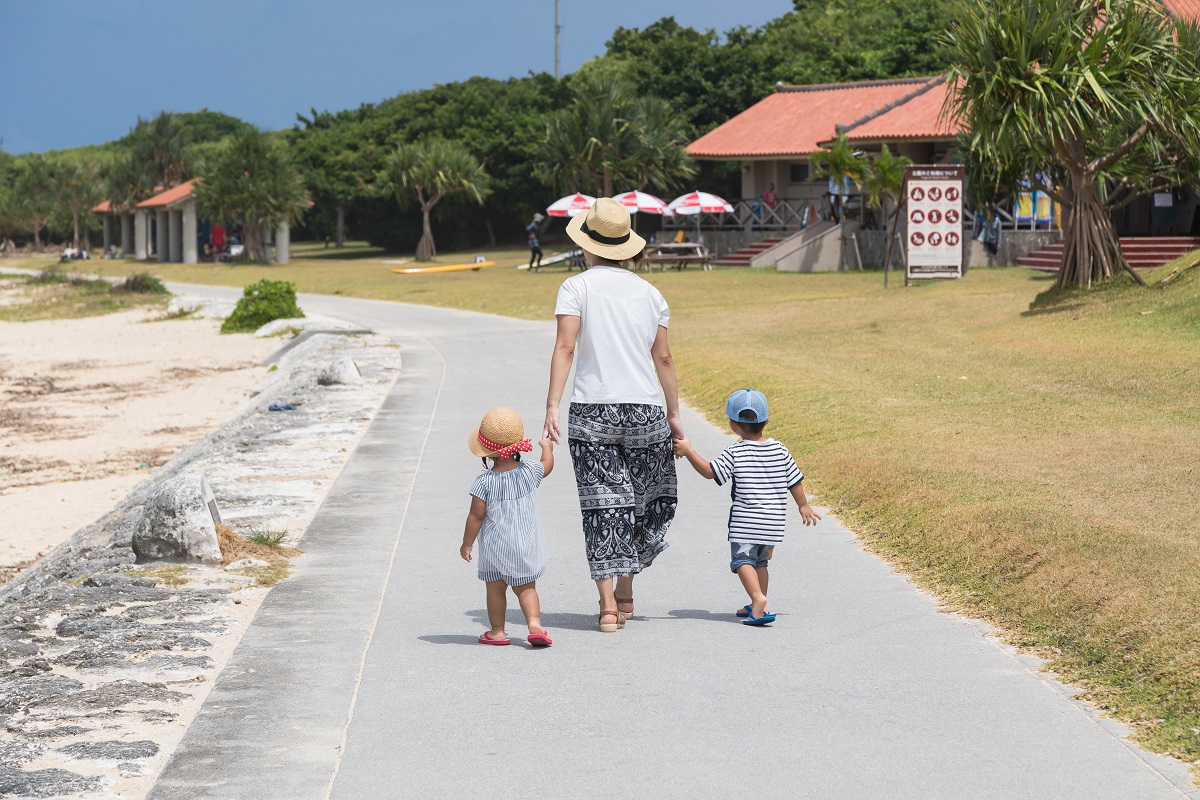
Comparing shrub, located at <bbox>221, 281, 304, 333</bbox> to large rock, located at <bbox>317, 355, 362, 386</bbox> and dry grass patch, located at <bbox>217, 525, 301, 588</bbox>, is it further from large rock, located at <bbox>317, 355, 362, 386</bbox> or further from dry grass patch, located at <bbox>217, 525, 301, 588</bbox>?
dry grass patch, located at <bbox>217, 525, 301, 588</bbox>

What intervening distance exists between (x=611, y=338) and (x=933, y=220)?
2412cm

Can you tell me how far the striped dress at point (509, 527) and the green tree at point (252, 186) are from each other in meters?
53.6

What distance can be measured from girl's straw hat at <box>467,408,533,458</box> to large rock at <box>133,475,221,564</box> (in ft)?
7.22

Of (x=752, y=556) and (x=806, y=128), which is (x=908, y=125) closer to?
(x=806, y=128)

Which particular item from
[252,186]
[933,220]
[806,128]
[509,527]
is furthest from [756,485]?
[252,186]

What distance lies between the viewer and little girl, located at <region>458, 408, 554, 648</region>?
18.8ft

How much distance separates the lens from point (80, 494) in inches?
514

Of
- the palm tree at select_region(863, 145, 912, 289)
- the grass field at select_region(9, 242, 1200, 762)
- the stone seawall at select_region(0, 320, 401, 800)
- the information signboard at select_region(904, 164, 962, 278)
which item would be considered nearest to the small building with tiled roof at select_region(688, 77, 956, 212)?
the palm tree at select_region(863, 145, 912, 289)

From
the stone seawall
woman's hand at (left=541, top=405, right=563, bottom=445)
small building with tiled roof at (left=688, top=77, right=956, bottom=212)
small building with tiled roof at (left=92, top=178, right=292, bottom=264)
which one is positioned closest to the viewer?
the stone seawall

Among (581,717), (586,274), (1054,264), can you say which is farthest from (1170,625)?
(1054,264)

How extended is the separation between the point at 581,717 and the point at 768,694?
0.71m

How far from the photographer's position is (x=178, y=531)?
285 inches

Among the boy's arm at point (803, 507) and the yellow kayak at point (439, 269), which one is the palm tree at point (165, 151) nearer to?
the yellow kayak at point (439, 269)

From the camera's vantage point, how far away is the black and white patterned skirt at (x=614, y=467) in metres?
5.93
